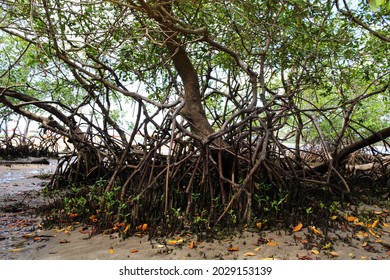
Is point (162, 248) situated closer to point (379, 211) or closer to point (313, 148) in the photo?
point (379, 211)

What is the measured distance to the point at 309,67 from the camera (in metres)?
4.65

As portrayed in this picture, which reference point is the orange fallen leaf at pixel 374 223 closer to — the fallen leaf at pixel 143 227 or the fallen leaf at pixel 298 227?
the fallen leaf at pixel 298 227

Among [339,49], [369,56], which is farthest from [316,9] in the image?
[369,56]

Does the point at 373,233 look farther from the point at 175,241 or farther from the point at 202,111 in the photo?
the point at 202,111

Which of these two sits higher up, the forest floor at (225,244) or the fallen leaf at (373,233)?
the fallen leaf at (373,233)

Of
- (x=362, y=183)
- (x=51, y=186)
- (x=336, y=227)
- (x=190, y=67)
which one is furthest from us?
(x=51, y=186)

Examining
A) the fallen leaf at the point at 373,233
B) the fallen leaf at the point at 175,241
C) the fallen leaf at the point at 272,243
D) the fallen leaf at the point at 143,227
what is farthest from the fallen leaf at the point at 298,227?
the fallen leaf at the point at 143,227

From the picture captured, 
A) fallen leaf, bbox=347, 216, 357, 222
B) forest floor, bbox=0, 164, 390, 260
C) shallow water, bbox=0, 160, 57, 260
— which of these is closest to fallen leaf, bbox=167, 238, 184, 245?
forest floor, bbox=0, 164, 390, 260

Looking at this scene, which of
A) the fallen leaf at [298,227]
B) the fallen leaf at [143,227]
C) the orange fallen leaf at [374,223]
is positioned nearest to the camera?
the fallen leaf at [298,227]

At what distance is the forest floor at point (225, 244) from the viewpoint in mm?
2682

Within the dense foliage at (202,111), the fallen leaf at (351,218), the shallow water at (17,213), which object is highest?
the dense foliage at (202,111)

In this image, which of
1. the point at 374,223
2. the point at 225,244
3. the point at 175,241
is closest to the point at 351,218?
the point at 374,223

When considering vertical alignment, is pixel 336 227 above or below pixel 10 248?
above

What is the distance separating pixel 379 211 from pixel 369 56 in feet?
6.53
